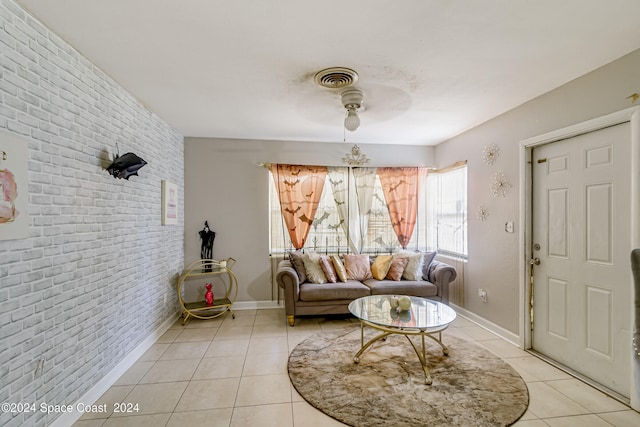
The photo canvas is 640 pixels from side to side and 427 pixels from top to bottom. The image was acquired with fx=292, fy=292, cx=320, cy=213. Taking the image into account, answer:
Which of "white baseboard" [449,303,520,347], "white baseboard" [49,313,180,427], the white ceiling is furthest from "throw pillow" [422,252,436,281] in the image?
"white baseboard" [49,313,180,427]

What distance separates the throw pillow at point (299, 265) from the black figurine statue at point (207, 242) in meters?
1.18

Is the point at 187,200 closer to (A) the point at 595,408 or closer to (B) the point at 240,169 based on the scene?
(B) the point at 240,169

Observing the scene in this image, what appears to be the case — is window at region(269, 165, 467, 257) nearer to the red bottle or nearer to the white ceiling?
the red bottle

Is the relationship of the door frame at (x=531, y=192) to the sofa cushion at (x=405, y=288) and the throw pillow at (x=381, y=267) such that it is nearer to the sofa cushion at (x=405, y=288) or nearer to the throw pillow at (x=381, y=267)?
the sofa cushion at (x=405, y=288)

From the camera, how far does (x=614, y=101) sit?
218cm

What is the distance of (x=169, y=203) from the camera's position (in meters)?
3.62

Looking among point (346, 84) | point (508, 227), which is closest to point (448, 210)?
point (508, 227)

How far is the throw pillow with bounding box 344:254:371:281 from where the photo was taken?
4.15m

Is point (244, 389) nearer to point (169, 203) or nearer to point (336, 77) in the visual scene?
point (169, 203)

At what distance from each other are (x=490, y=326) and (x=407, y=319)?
5.13 ft

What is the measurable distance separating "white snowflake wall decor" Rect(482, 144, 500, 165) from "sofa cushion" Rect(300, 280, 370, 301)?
215 centimetres

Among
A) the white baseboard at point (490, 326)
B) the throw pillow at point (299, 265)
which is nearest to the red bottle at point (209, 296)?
the throw pillow at point (299, 265)

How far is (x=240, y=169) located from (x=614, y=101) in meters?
4.05

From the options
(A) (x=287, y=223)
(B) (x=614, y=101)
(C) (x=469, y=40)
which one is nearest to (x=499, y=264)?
(B) (x=614, y=101)
